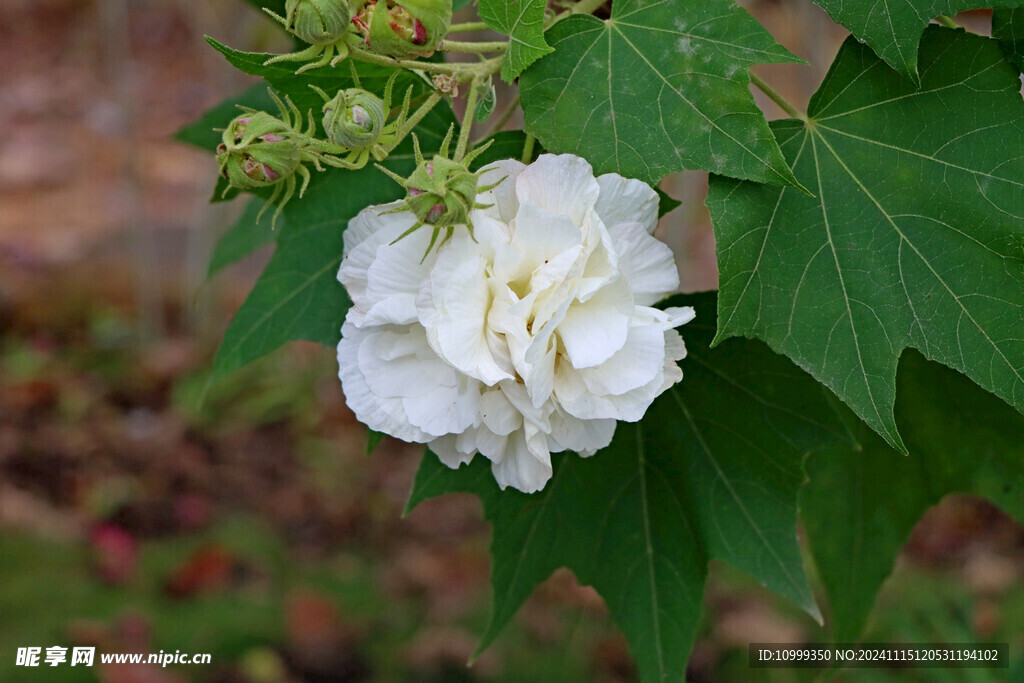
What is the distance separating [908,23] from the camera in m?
0.61

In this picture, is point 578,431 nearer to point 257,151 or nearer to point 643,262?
point 643,262

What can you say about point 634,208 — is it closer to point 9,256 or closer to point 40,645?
point 40,645

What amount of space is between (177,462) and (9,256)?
1666 mm

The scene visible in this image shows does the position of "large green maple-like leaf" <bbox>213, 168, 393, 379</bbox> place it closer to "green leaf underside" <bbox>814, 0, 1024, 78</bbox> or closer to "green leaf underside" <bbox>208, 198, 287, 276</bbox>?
"green leaf underside" <bbox>208, 198, 287, 276</bbox>

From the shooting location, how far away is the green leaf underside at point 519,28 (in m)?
0.62

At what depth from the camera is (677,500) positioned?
0.87 metres

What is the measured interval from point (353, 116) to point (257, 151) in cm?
7

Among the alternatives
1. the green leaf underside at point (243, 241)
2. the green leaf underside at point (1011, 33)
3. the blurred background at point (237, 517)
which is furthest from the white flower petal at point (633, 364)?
the blurred background at point (237, 517)

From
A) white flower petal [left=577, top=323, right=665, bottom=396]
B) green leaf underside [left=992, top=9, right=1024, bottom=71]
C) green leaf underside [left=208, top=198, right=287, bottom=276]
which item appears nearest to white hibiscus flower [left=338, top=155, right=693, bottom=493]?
white flower petal [left=577, top=323, right=665, bottom=396]

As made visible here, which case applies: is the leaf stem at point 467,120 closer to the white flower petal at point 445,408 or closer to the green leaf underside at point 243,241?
the white flower petal at point 445,408

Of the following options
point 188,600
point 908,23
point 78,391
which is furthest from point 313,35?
point 78,391

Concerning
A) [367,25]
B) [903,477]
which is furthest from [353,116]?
[903,477]

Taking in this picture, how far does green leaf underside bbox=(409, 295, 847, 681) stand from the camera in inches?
31.7

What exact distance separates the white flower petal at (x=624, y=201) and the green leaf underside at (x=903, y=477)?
34 cm
